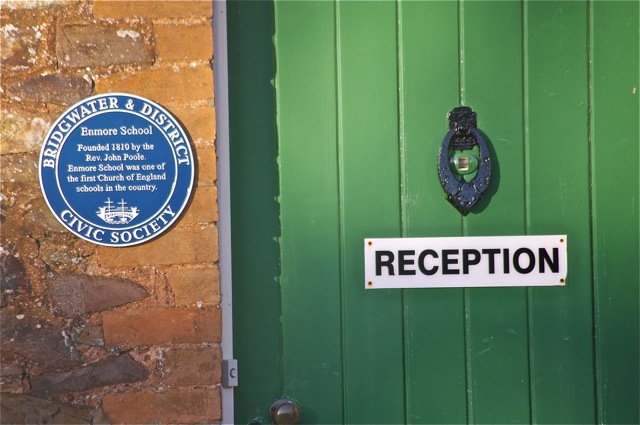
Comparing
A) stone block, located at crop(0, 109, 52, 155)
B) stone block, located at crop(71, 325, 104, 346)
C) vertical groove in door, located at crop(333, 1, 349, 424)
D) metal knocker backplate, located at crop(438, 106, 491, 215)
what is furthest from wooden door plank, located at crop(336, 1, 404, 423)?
stone block, located at crop(0, 109, 52, 155)

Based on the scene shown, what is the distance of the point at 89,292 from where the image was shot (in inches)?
76.0

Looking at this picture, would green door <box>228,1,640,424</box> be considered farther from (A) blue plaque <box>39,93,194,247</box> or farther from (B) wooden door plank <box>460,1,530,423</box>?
(A) blue plaque <box>39,93,194,247</box>

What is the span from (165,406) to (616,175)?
4.52 ft

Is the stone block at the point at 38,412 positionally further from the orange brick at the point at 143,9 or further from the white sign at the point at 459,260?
the orange brick at the point at 143,9

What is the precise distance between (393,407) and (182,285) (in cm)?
68

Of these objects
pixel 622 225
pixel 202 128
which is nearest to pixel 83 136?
pixel 202 128

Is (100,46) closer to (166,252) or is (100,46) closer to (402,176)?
(166,252)

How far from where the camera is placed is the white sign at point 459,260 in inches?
81.3

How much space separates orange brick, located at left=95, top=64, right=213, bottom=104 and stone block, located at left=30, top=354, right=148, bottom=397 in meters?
0.69

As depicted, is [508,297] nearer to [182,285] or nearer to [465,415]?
[465,415]

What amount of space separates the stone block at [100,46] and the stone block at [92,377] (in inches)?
30.2

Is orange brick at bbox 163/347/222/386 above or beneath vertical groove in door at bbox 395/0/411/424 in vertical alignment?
beneath

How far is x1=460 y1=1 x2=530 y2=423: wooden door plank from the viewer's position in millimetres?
2078

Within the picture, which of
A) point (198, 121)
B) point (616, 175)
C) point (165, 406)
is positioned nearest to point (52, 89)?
point (198, 121)
